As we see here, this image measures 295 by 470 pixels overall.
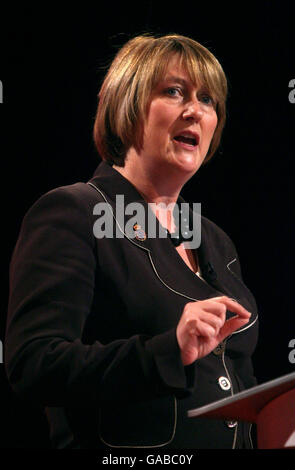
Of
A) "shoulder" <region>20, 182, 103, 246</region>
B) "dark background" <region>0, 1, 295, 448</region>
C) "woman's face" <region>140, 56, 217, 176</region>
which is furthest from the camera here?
"dark background" <region>0, 1, 295, 448</region>

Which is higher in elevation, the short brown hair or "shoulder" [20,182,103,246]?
the short brown hair

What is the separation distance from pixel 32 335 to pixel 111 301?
0.66ft

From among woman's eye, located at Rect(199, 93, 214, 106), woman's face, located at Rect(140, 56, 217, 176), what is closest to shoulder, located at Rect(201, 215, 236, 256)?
woman's face, located at Rect(140, 56, 217, 176)

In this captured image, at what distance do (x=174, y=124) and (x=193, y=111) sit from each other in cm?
6

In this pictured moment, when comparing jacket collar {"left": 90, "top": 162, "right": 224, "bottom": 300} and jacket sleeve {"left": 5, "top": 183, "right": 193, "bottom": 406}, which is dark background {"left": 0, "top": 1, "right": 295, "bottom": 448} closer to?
jacket collar {"left": 90, "top": 162, "right": 224, "bottom": 300}

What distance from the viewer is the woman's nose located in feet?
5.50

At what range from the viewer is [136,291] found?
56.0 inches

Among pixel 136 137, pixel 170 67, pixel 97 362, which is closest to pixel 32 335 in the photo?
pixel 97 362

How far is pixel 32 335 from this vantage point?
50.6 inches

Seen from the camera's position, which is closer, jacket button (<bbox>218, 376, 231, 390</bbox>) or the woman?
the woman

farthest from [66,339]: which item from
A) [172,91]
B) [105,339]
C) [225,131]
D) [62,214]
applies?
[225,131]

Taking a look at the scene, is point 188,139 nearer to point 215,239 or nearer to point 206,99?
point 206,99

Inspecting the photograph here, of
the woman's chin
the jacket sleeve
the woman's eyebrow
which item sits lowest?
the jacket sleeve
